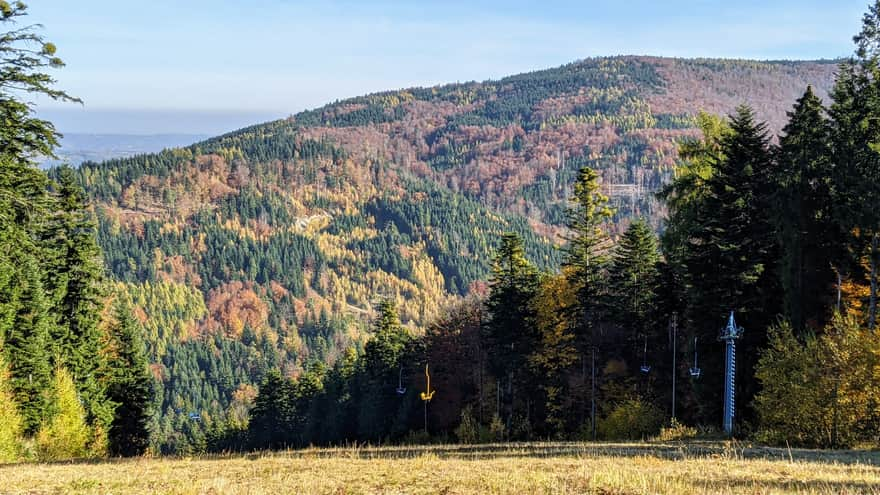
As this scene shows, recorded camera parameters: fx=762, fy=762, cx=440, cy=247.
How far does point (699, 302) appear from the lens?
34.5 meters

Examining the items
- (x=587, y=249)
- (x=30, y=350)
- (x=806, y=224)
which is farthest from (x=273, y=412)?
(x=806, y=224)

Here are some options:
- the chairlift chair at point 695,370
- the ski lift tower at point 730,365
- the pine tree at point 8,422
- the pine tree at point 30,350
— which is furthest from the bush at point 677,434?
the pine tree at point 30,350

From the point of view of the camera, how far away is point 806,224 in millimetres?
31688

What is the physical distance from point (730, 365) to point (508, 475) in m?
19.1

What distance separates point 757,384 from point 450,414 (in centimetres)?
3311

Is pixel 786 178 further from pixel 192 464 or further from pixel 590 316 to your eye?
pixel 192 464

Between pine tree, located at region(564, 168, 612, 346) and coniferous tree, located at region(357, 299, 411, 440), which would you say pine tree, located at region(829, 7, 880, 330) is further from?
coniferous tree, located at region(357, 299, 411, 440)

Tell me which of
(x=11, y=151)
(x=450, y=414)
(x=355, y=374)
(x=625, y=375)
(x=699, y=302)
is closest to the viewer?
(x=11, y=151)

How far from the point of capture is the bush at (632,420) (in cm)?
3950

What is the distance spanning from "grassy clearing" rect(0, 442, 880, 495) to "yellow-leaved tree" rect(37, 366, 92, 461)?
693 inches

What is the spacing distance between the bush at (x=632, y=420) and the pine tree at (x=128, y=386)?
96.7 ft

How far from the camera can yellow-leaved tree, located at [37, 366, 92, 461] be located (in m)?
35.2

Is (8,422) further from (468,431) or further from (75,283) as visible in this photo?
(468,431)

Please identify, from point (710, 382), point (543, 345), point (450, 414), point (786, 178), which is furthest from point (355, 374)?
point (786, 178)
